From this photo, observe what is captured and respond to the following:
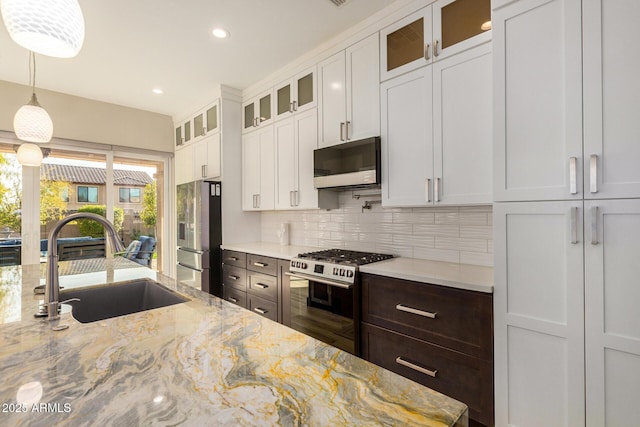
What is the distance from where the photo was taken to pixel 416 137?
2.09 m

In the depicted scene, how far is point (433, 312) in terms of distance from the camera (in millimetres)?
1709

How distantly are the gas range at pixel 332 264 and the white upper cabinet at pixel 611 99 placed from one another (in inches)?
50.5

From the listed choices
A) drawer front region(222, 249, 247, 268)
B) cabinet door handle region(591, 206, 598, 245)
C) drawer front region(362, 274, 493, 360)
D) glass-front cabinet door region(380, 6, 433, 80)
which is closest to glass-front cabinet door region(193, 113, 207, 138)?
drawer front region(222, 249, 247, 268)

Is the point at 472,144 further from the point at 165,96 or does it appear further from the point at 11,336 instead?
the point at 165,96

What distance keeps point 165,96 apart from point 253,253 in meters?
2.37

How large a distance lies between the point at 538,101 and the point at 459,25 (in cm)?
80

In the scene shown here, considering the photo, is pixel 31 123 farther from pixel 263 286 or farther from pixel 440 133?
pixel 440 133

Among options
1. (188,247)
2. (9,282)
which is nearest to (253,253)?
(188,247)

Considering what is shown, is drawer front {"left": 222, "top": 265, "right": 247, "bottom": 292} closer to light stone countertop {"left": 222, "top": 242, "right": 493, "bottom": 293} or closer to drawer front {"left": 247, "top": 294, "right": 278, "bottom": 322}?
drawer front {"left": 247, "top": 294, "right": 278, "bottom": 322}

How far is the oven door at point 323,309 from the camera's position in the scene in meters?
2.08

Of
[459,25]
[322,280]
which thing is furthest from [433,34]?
[322,280]

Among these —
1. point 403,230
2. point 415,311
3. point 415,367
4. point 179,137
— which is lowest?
point 415,367

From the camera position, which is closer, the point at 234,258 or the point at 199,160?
the point at 234,258

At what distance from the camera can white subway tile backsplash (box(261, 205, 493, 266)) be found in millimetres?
2098
